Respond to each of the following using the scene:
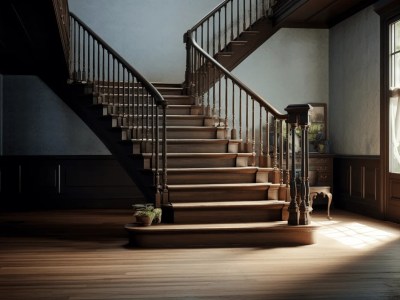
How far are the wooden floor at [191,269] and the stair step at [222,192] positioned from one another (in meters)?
0.76

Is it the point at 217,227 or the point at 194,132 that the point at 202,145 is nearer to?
the point at 194,132

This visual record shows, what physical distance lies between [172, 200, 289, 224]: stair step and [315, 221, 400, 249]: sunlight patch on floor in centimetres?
80

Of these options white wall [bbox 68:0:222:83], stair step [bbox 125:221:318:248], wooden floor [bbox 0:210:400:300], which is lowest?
wooden floor [bbox 0:210:400:300]

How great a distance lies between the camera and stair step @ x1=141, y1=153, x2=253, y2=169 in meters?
7.42

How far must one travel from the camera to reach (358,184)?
9602 mm

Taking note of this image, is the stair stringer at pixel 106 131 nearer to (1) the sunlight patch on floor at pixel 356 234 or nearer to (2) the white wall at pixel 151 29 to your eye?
(2) the white wall at pixel 151 29

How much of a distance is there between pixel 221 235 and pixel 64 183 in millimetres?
4973

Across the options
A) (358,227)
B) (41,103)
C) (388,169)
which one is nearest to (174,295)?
(358,227)

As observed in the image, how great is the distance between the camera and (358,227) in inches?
310

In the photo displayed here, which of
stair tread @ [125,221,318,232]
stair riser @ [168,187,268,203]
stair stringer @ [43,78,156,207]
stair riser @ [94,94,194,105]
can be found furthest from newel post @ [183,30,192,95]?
stair tread @ [125,221,318,232]

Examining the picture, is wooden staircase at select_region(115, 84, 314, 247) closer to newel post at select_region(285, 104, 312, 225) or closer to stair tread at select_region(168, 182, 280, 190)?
stair tread at select_region(168, 182, 280, 190)

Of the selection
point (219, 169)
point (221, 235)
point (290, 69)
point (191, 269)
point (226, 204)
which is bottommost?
point (191, 269)

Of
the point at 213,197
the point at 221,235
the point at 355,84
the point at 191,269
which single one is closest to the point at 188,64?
the point at 355,84

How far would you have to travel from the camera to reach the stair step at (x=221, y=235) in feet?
20.1
